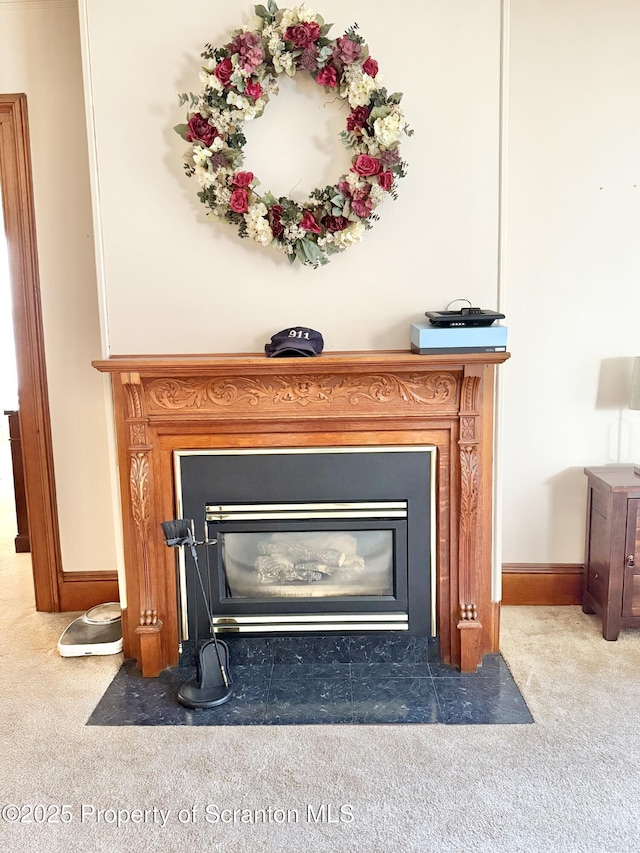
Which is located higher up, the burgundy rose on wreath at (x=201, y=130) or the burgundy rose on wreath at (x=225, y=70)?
the burgundy rose on wreath at (x=225, y=70)

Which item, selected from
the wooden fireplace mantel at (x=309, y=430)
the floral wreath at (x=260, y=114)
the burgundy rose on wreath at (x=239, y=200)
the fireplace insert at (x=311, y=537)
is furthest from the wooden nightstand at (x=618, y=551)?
the burgundy rose on wreath at (x=239, y=200)

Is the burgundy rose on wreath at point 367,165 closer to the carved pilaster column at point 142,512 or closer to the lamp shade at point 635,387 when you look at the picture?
the carved pilaster column at point 142,512

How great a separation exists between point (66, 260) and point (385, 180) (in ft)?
4.71

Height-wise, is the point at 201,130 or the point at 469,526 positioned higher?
the point at 201,130

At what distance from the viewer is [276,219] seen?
2.66 m

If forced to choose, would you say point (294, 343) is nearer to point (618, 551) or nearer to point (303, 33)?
point (303, 33)

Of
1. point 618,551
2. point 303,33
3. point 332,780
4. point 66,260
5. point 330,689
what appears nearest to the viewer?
point 332,780

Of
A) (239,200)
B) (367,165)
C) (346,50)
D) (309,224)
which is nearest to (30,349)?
(239,200)

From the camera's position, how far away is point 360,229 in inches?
104

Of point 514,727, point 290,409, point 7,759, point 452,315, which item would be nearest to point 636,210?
point 452,315

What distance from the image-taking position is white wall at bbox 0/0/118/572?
3066mm

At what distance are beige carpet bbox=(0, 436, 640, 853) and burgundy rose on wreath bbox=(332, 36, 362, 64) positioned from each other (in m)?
2.21

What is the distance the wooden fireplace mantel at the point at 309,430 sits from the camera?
8.86 ft

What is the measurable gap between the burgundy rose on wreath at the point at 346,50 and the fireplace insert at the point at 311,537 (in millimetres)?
1329
